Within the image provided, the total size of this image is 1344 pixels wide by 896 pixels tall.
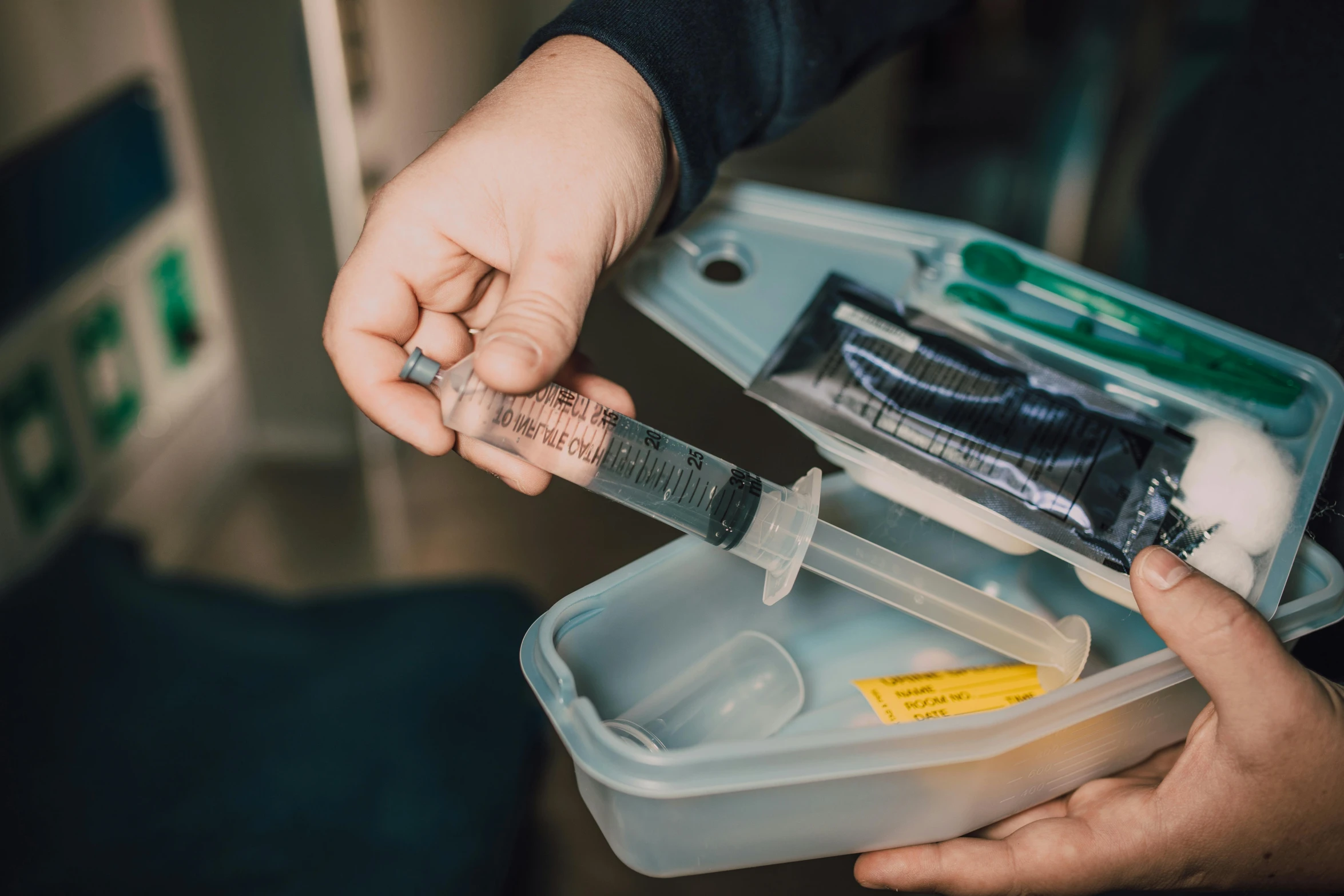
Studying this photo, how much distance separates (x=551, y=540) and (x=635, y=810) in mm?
432

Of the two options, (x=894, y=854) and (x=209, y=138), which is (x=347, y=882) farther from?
(x=209, y=138)

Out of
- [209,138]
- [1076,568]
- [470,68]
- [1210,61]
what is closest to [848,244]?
[1076,568]

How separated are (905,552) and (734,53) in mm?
349

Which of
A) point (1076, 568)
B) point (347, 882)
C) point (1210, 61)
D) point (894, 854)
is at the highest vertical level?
point (1210, 61)

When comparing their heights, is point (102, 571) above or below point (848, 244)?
below

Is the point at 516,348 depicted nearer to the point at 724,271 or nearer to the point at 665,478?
the point at 665,478

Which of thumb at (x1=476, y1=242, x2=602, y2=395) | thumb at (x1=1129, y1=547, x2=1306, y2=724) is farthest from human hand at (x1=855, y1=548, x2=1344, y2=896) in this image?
thumb at (x1=476, y1=242, x2=602, y2=395)

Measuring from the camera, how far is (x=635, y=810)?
457mm

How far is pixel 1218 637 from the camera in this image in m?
0.46

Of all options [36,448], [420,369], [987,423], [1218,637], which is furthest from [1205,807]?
[36,448]

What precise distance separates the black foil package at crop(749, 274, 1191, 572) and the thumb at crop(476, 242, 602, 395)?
15 cm

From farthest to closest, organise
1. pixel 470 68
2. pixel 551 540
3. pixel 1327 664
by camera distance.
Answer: pixel 470 68, pixel 551 540, pixel 1327 664

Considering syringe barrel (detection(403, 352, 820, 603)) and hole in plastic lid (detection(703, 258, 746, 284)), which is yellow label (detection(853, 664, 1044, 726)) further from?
hole in plastic lid (detection(703, 258, 746, 284))

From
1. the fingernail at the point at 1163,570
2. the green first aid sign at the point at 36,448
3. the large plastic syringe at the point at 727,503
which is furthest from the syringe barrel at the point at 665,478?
the green first aid sign at the point at 36,448
